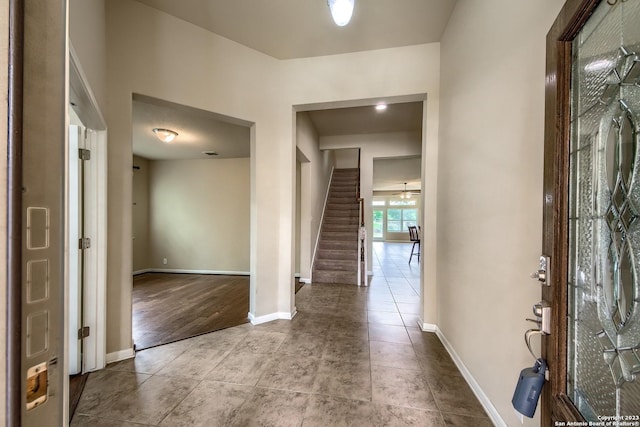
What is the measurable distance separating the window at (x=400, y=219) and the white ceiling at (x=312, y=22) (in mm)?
12005

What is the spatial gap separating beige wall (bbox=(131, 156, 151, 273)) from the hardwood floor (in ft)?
1.66

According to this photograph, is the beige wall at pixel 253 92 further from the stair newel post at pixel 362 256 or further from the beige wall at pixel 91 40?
the stair newel post at pixel 362 256

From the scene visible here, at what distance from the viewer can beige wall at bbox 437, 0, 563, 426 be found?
1.27 metres

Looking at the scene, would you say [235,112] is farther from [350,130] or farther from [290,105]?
[350,130]

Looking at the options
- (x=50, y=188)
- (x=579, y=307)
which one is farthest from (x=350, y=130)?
(x=50, y=188)

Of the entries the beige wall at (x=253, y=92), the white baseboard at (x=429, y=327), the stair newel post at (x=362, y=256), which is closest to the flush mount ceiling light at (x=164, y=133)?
the beige wall at (x=253, y=92)

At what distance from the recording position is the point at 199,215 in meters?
5.95

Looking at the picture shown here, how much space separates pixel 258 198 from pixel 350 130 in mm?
3230

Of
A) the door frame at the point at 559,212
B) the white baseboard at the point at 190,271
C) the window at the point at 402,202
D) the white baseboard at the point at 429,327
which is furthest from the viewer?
the window at the point at 402,202

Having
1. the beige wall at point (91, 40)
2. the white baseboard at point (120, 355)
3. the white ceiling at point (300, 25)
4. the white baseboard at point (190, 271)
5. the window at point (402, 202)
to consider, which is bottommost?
the white baseboard at point (190, 271)

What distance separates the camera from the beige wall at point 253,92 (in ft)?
7.16

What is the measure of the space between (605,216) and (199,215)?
6389 millimetres

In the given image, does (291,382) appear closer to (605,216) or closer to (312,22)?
(605,216)

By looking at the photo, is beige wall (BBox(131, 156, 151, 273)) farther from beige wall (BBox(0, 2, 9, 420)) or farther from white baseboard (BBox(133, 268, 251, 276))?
beige wall (BBox(0, 2, 9, 420))
